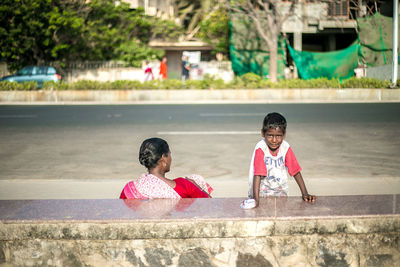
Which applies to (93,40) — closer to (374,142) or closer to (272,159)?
(374,142)

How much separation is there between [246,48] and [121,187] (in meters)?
23.2

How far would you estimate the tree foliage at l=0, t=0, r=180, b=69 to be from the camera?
25.1 meters

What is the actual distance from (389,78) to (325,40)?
468 inches

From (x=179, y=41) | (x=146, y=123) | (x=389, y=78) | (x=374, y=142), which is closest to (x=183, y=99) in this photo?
(x=146, y=123)

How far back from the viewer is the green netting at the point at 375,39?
2266 cm

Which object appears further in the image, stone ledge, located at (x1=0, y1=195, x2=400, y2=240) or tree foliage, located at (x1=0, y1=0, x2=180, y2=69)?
tree foliage, located at (x1=0, y1=0, x2=180, y2=69)

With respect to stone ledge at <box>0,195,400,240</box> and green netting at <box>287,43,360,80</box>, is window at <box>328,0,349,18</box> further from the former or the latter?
stone ledge at <box>0,195,400,240</box>

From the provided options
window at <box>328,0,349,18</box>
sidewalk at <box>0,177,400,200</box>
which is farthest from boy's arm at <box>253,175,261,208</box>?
window at <box>328,0,349,18</box>

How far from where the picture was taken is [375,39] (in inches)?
898

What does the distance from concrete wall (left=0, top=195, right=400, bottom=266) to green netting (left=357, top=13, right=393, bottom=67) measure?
21251mm

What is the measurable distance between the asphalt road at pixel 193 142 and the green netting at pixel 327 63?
360 inches

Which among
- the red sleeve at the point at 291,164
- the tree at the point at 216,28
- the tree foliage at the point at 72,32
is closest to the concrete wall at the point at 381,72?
the tree at the point at 216,28

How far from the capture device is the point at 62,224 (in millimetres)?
2895

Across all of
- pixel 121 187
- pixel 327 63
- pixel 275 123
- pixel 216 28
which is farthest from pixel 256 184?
pixel 216 28
